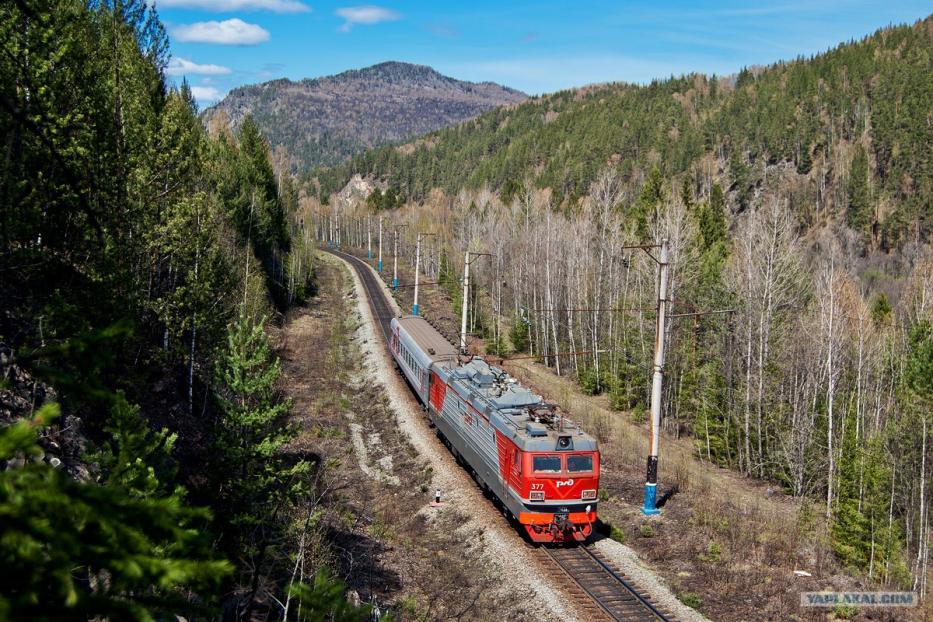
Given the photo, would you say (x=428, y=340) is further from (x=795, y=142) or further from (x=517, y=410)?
(x=795, y=142)

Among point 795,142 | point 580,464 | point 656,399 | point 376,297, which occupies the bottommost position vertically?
point 580,464

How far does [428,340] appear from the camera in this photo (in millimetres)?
30609

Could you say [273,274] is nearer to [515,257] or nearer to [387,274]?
[515,257]

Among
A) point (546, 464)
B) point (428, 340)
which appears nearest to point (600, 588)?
point (546, 464)

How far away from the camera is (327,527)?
18062 millimetres

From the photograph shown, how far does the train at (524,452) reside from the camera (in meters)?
17.0

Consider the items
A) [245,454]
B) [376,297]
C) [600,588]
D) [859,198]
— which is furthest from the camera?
[859,198]

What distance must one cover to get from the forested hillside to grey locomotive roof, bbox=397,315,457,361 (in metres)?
6.70

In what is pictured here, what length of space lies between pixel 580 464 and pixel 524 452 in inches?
62.4

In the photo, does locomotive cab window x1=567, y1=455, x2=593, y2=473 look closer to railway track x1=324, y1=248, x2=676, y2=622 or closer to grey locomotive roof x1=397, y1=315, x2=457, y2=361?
railway track x1=324, y1=248, x2=676, y2=622

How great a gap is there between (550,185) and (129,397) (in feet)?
358

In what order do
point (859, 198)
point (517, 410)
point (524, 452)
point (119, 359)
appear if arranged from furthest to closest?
point (859, 198), point (517, 410), point (119, 359), point (524, 452)

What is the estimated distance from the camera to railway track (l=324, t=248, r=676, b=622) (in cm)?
1396

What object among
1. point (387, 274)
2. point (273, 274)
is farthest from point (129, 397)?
point (387, 274)
